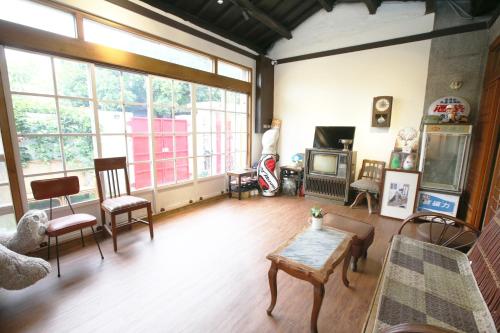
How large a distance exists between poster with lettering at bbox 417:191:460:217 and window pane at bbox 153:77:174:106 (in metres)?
4.08

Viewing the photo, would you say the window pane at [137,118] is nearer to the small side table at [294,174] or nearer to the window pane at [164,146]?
the window pane at [164,146]

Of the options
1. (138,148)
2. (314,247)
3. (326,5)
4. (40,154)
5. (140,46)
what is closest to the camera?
(314,247)

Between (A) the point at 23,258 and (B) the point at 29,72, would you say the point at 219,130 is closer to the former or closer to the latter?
(B) the point at 29,72

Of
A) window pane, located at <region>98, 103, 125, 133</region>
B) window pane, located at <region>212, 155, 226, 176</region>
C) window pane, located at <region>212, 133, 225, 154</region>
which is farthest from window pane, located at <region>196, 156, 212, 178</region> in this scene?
window pane, located at <region>98, 103, 125, 133</region>

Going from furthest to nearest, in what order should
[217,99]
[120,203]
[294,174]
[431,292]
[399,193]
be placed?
[294,174] → [217,99] → [399,193] → [120,203] → [431,292]

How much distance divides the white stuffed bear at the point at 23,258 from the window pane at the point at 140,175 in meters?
1.18

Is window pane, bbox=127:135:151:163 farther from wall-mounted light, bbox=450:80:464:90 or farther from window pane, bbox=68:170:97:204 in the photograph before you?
wall-mounted light, bbox=450:80:464:90

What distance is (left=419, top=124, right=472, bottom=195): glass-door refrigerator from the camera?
3031 millimetres

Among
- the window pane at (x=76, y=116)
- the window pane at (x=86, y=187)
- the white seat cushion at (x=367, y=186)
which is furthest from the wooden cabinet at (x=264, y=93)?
the window pane at (x=86, y=187)

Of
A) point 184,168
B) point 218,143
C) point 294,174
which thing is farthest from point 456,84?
point 184,168

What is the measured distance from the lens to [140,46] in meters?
3.06

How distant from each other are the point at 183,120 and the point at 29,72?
1867 mm

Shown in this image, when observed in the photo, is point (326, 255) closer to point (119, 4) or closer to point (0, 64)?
point (0, 64)

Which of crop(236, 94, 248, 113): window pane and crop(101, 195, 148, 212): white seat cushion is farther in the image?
crop(236, 94, 248, 113): window pane
